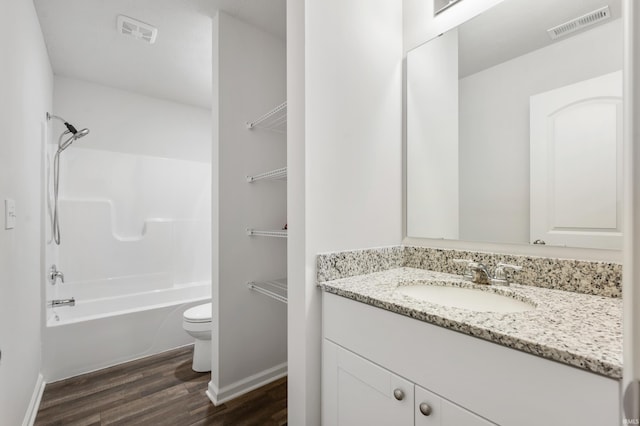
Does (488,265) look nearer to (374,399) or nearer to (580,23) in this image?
(374,399)

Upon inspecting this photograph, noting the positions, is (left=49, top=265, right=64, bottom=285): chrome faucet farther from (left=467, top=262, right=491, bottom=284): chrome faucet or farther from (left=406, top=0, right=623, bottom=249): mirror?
(left=467, top=262, right=491, bottom=284): chrome faucet

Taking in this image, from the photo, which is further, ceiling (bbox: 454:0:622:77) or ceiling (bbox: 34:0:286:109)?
ceiling (bbox: 34:0:286:109)

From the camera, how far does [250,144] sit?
1.98 metres

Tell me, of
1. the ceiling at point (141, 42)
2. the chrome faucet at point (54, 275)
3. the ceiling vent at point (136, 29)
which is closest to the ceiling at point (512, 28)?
the ceiling at point (141, 42)

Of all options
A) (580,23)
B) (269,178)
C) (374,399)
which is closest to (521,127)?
(580,23)

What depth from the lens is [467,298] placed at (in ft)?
3.79

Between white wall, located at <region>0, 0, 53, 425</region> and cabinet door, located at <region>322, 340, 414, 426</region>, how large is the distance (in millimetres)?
1339

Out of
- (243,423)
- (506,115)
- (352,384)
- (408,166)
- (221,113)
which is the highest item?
(221,113)

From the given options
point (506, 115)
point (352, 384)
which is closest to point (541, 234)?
point (506, 115)

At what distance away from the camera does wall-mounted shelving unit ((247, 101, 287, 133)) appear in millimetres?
1764

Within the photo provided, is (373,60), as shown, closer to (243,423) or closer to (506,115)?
(506,115)

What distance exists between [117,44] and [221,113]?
1065 mm

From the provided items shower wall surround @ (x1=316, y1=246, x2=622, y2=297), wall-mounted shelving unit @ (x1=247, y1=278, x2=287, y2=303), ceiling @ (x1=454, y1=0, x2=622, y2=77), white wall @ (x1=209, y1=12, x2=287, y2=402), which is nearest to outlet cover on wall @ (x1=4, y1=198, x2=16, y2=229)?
white wall @ (x1=209, y1=12, x2=287, y2=402)

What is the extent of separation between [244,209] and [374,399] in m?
1.35
